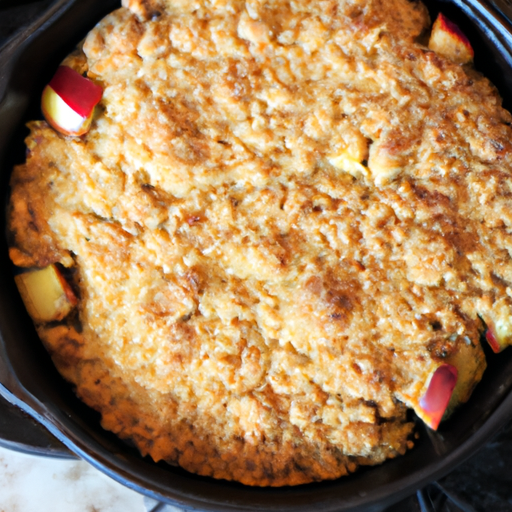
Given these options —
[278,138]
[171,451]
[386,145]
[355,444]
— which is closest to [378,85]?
[386,145]

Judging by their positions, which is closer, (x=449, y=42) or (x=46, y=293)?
(x=46, y=293)

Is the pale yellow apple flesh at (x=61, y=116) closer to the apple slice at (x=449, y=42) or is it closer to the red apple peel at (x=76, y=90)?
the red apple peel at (x=76, y=90)

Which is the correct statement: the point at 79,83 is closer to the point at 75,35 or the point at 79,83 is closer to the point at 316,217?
the point at 75,35

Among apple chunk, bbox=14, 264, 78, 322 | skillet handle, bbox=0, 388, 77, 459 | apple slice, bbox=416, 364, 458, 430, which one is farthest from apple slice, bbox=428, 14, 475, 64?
skillet handle, bbox=0, 388, 77, 459

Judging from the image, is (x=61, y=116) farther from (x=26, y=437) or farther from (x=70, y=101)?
(x=26, y=437)

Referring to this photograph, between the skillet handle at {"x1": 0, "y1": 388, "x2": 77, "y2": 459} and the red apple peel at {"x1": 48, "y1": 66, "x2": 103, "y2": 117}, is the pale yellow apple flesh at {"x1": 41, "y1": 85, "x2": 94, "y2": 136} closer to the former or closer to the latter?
the red apple peel at {"x1": 48, "y1": 66, "x2": 103, "y2": 117}

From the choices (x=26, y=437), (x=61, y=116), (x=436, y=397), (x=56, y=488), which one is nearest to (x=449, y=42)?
(x=436, y=397)
